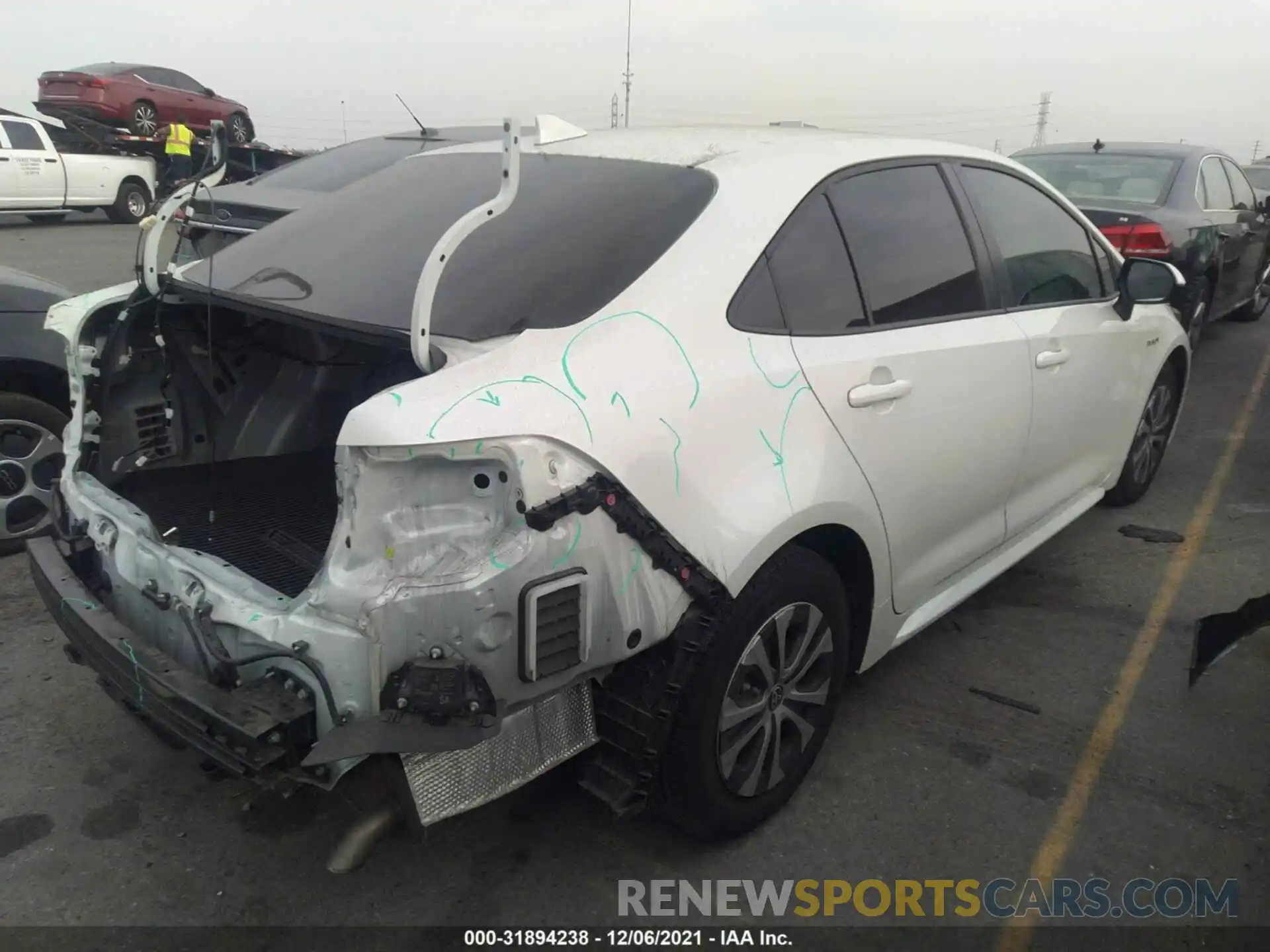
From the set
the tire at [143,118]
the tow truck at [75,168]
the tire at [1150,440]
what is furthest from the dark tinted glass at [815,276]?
the tire at [143,118]

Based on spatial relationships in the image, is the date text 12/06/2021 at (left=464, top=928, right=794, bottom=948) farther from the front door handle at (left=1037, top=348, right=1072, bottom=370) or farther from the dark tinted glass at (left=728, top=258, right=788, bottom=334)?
the front door handle at (left=1037, top=348, right=1072, bottom=370)

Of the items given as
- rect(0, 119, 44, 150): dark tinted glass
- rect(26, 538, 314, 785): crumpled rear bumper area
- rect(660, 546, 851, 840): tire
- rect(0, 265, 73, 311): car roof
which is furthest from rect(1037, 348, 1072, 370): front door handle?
rect(0, 119, 44, 150): dark tinted glass

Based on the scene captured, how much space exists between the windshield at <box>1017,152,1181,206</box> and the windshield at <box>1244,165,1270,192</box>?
8168 millimetres

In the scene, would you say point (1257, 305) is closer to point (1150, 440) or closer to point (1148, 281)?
point (1150, 440)

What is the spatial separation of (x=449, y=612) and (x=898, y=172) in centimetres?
199

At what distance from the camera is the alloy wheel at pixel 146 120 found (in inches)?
726

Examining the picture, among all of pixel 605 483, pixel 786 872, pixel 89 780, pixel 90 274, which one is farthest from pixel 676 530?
pixel 90 274

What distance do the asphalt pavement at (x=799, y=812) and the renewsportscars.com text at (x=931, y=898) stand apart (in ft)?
0.11

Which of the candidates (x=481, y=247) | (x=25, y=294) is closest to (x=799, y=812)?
(x=481, y=247)

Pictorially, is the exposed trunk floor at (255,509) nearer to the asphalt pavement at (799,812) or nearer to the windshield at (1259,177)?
the asphalt pavement at (799,812)

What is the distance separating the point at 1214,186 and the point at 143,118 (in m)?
18.2

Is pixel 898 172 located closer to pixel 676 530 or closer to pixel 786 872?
pixel 676 530

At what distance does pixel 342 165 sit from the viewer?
6609 millimetres

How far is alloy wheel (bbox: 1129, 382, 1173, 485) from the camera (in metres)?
4.70
